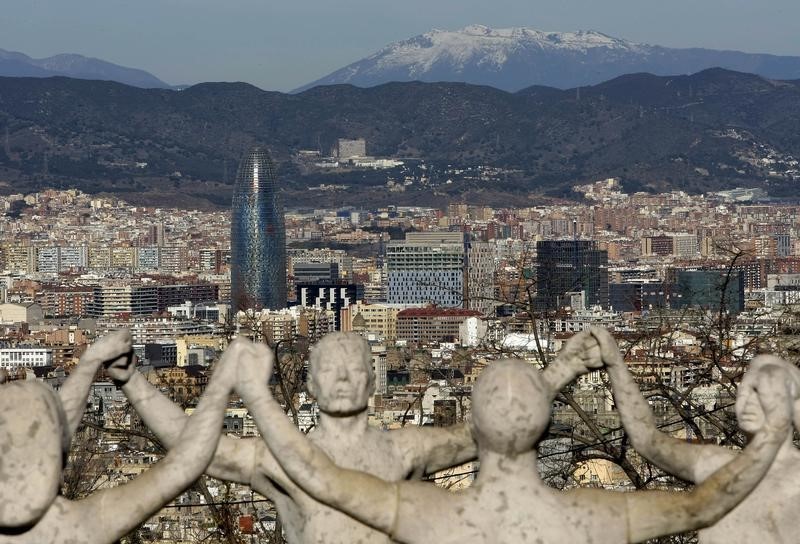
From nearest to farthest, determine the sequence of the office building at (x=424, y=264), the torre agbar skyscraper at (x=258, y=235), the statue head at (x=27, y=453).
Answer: the statue head at (x=27, y=453), the office building at (x=424, y=264), the torre agbar skyscraper at (x=258, y=235)

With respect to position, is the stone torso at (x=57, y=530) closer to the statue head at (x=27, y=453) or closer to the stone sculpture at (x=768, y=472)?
the statue head at (x=27, y=453)

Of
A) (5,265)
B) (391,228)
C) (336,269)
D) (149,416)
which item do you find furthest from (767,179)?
(149,416)

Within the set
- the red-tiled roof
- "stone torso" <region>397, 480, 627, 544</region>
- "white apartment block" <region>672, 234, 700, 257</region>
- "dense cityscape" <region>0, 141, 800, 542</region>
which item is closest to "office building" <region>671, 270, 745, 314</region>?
"stone torso" <region>397, 480, 627, 544</region>

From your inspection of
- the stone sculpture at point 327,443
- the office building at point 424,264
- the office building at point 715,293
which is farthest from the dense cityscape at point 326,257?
the stone sculpture at point 327,443

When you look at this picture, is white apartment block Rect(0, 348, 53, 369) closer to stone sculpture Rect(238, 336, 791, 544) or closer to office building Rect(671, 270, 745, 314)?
office building Rect(671, 270, 745, 314)

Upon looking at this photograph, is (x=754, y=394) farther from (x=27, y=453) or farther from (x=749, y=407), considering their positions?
(x=27, y=453)

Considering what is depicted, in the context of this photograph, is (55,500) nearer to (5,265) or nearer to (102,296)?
(102,296)

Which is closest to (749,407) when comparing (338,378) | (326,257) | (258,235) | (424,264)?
Answer: (338,378)
